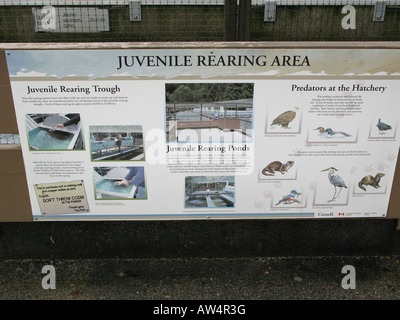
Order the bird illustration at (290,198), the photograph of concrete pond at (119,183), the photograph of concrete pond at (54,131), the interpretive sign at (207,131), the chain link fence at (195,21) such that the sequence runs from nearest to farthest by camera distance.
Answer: the interpretive sign at (207,131) < the photograph of concrete pond at (54,131) < the photograph of concrete pond at (119,183) < the bird illustration at (290,198) < the chain link fence at (195,21)

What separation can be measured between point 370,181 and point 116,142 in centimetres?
217

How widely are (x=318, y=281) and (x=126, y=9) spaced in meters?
3.30

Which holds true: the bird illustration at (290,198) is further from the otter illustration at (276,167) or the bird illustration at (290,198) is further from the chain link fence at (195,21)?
the chain link fence at (195,21)

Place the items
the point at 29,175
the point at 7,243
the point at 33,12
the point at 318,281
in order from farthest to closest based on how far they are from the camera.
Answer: the point at 33,12 < the point at 7,243 < the point at 318,281 < the point at 29,175

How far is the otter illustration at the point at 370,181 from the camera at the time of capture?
8.61 ft

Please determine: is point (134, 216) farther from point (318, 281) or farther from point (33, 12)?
point (33, 12)

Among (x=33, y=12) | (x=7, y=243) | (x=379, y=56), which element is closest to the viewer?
(x=379, y=56)

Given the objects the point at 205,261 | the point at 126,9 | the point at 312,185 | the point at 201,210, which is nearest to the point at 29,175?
the point at 201,210

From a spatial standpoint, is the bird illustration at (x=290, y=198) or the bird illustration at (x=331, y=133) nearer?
the bird illustration at (x=331, y=133)

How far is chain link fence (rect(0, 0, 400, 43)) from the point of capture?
2773 millimetres

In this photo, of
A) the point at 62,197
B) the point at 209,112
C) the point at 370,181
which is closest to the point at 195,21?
the point at 209,112

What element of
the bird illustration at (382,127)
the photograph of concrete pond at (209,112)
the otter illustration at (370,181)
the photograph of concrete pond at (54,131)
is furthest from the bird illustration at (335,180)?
the photograph of concrete pond at (54,131)

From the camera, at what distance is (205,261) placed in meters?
2.97

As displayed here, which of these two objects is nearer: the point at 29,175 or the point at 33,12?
the point at 29,175
